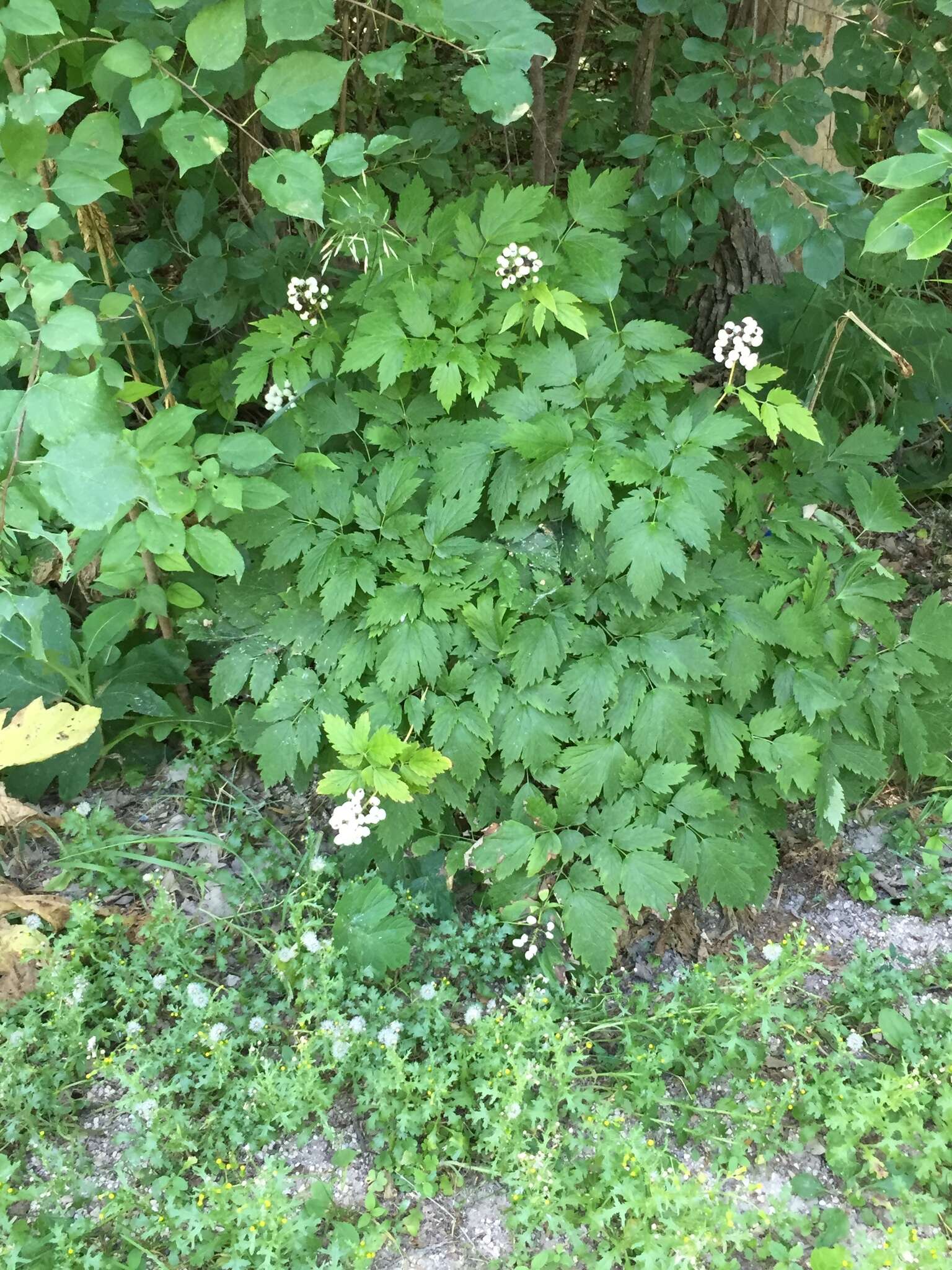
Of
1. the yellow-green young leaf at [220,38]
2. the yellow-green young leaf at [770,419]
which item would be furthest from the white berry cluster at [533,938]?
the yellow-green young leaf at [220,38]

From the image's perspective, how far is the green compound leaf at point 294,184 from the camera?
140 cm

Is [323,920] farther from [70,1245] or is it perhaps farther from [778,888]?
[778,888]

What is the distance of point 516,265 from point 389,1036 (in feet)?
5.57

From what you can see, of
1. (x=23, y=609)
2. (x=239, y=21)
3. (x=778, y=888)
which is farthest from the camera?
(x=778, y=888)

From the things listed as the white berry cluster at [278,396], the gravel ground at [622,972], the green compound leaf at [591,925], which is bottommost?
the gravel ground at [622,972]

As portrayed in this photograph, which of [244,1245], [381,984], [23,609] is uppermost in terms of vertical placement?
[23,609]

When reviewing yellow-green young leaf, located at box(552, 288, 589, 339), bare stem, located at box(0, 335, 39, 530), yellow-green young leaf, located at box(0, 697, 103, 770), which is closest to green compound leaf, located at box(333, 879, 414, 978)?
yellow-green young leaf, located at box(0, 697, 103, 770)

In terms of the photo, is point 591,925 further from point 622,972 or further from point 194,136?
point 194,136

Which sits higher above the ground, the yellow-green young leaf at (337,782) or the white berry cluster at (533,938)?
the yellow-green young leaf at (337,782)

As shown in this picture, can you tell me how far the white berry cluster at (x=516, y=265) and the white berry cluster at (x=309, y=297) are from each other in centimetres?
42

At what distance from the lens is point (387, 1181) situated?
1.79 meters

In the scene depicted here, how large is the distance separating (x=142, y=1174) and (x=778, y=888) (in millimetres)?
1706

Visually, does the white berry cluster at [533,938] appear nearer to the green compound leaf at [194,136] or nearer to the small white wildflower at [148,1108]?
the small white wildflower at [148,1108]

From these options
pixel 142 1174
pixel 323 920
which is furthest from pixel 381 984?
pixel 142 1174
